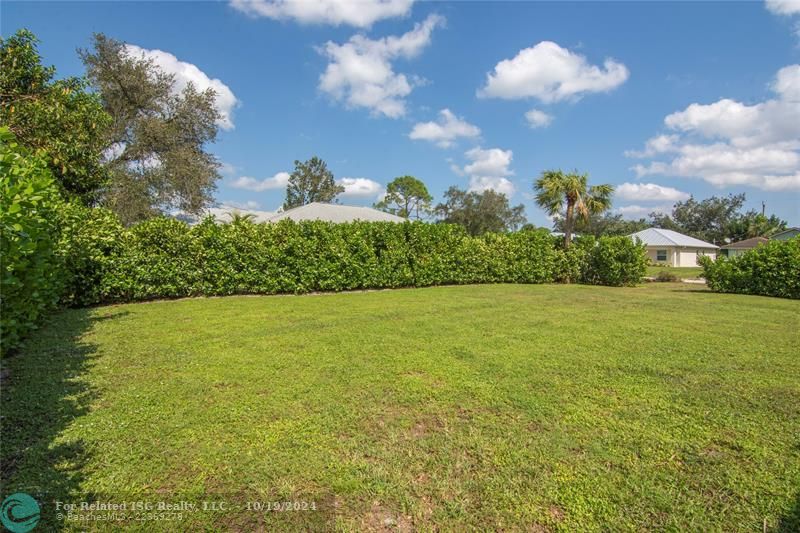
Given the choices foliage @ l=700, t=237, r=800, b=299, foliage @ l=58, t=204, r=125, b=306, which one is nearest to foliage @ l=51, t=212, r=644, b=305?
foliage @ l=58, t=204, r=125, b=306

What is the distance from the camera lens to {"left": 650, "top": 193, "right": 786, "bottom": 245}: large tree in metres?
46.0

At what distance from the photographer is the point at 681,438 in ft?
9.00

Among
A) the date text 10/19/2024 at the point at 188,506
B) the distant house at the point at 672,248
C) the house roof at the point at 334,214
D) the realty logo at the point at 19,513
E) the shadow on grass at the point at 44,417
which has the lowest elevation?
the date text 10/19/2024 at the point at 188,506

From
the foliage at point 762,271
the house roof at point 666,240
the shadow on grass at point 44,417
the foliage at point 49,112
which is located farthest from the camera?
the house roof at point 666,240

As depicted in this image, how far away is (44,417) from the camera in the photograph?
2887mm

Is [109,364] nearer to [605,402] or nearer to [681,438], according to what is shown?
[605,402]

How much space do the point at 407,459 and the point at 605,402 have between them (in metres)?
1.94

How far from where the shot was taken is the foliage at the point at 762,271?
A: 1188cm

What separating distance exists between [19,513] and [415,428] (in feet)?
7.31

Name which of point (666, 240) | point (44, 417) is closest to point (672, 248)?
point (666, 240)

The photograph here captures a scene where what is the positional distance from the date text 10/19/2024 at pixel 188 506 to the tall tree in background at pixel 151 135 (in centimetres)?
1620

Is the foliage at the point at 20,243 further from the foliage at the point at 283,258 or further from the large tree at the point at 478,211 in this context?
the large tree at the point at 478,211

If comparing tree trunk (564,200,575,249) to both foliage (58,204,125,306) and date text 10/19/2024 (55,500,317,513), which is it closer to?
foliage (58,204,125,306)

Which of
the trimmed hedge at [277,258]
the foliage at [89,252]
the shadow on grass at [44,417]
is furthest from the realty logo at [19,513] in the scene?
the foliage at [89,252]
